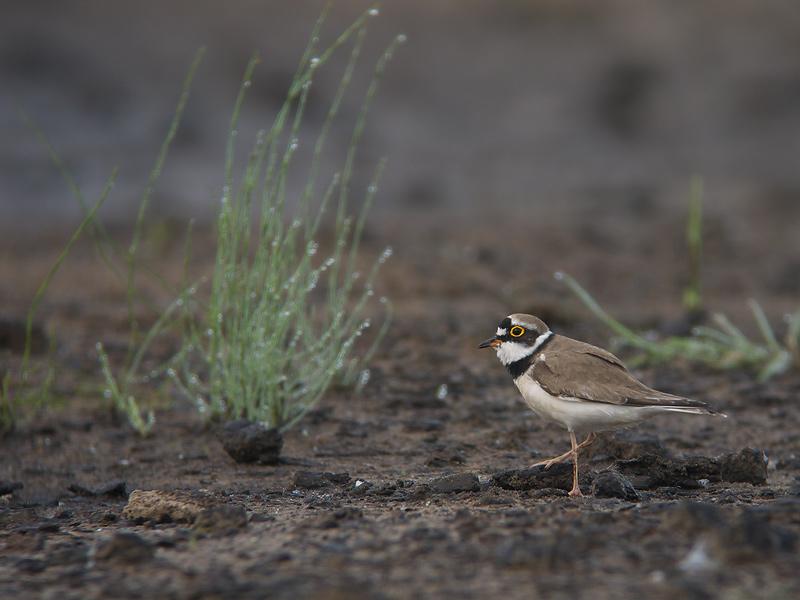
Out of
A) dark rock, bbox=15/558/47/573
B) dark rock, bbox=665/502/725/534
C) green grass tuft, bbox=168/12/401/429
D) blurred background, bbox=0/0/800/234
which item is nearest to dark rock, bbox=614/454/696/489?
dark rock, bbox=665/502/725/534

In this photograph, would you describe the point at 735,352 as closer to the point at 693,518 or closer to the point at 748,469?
the point at 748,469

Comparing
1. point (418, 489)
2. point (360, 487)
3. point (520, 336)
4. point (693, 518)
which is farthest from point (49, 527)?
point (693, 518)

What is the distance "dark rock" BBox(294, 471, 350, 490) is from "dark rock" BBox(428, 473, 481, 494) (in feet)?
1.87

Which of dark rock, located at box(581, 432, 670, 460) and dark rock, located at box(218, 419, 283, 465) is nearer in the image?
dark rock, located at box(581, 432, 670, 460)

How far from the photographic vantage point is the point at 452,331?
28.2ft

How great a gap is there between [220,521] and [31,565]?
632 millimetres

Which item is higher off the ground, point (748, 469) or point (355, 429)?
point (748, 469)

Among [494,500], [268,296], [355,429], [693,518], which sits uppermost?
[268,296]

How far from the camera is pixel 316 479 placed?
208 inches

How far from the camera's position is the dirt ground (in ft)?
11.8

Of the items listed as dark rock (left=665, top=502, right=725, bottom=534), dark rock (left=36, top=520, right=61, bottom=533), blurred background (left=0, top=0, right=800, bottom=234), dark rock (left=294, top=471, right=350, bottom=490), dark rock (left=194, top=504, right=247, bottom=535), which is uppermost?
blurred background (left=0, top=0, right=800, bottom=234)

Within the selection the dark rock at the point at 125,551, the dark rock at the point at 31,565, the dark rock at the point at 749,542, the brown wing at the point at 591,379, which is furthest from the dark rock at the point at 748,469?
the dark rock at the point at 31,565

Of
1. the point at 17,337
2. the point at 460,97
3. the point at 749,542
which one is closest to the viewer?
the point at 749,542

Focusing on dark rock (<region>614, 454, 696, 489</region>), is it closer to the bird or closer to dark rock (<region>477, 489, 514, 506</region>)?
the bird
